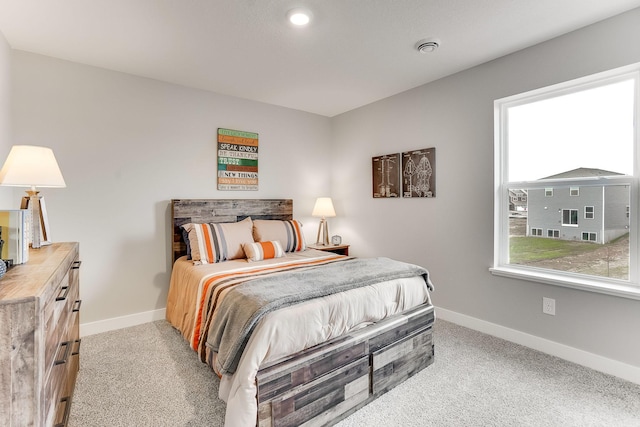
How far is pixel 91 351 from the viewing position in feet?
8.27

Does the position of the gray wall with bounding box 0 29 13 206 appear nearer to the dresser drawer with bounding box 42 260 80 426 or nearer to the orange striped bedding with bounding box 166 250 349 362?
the orange striped bedding with bounding box 166 250 349 362

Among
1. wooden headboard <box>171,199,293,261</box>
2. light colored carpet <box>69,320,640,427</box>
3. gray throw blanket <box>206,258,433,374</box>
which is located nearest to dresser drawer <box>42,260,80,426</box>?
light colored carpet <box>69,320,640,427</box>

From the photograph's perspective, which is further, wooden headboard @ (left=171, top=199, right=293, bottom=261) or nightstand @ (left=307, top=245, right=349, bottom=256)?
nightstand @ (left=307, top=245, right=349, bottom=256)

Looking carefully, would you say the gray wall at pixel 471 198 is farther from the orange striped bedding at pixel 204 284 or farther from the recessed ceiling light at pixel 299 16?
the recessed ceiling light at pixel 299 16

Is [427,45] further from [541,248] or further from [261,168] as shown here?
[261,168]

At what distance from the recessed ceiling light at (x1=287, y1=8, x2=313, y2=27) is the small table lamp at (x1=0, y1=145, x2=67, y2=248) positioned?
1749mm

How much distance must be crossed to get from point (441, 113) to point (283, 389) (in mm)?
2901

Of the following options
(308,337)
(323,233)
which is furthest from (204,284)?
(323,233)

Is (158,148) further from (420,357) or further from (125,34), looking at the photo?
(420,357)

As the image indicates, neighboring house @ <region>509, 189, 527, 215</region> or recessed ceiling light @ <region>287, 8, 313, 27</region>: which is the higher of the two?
recessed ceiling light @ <region>287, 8, 313, 27</region>

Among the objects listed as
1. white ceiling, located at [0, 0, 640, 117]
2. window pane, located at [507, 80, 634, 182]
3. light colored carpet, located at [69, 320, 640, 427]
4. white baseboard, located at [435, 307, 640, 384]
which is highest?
white ceiling, located at [0, 0, 640, 117]

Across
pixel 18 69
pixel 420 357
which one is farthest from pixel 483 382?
pixel 18 69

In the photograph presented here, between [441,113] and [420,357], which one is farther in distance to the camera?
[441,113]

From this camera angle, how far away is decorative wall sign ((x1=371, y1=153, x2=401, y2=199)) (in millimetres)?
3664
